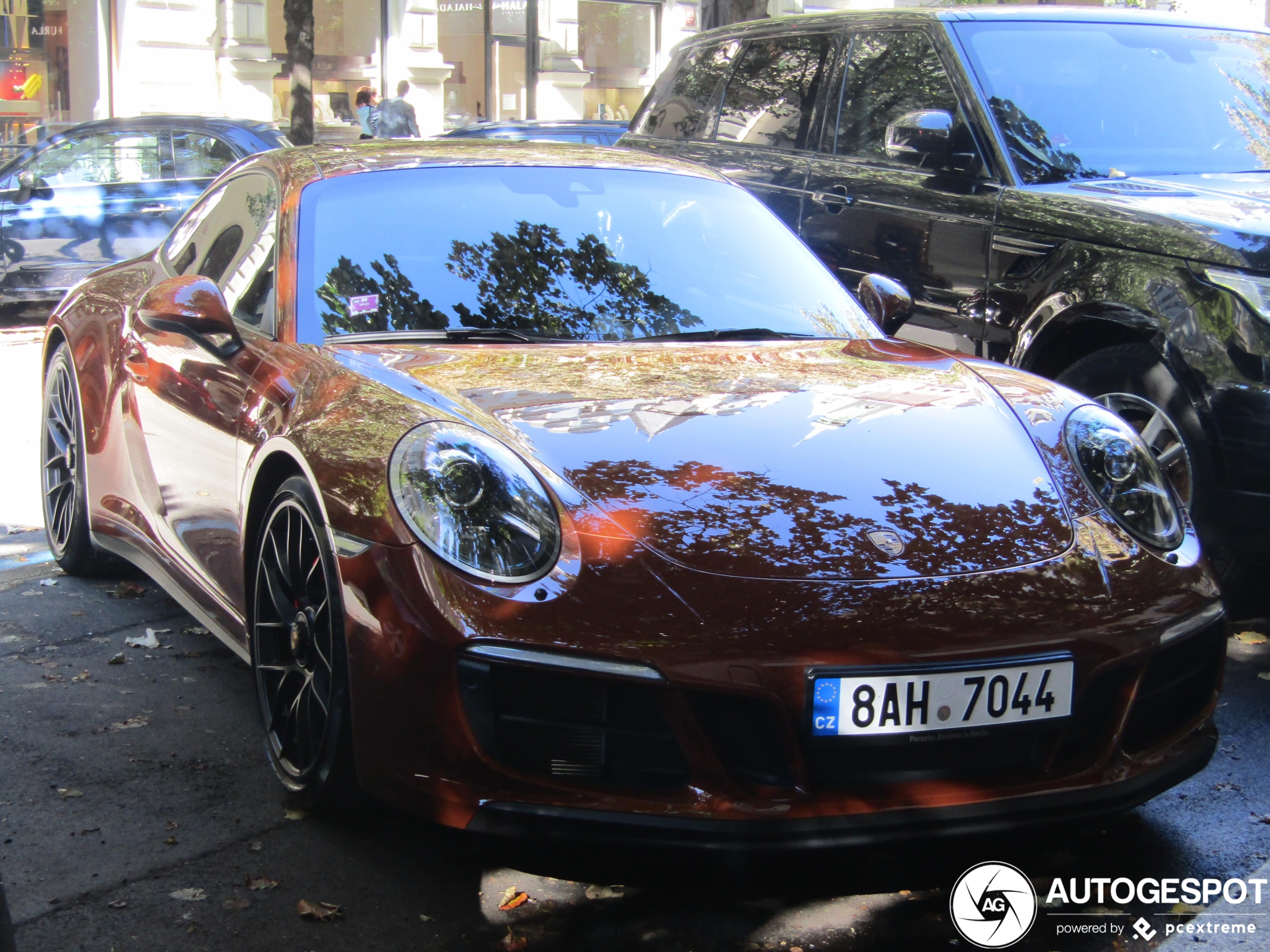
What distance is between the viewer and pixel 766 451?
10.1 ft

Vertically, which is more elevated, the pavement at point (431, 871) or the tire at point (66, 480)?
the tire at point (66, 480)

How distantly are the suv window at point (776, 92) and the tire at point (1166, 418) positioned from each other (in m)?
2.24

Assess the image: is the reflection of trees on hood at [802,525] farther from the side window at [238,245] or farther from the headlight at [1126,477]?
the side window at [238,245]

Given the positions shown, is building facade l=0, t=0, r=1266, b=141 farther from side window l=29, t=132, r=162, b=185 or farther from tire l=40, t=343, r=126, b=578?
tire l=40, t=343, r=126, b=578

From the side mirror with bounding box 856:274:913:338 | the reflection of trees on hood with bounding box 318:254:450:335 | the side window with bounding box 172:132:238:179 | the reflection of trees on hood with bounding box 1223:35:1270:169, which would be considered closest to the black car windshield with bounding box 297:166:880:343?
the reflection of trees on hood with bounding box 318:254:450:335

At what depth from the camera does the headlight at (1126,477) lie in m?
3.15

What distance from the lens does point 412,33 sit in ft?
75.4

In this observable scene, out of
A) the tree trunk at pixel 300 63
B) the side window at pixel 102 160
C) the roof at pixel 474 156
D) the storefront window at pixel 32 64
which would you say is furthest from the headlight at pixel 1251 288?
the storefront window at pixel 32 64

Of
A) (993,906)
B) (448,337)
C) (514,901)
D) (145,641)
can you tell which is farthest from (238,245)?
(993,906)

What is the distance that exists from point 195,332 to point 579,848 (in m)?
1.74

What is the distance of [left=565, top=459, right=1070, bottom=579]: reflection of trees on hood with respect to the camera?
2768 millimetres

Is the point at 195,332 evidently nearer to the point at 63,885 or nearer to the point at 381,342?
the point at 381,342

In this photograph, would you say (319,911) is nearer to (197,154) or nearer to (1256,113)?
(1256,113)

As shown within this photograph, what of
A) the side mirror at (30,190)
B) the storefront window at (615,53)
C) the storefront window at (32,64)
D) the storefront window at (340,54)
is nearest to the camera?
the side mirror at (30,190)
